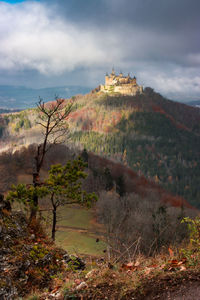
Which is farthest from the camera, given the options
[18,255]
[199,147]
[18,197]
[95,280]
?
[199,147]

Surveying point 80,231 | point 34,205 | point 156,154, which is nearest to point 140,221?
point 80,231

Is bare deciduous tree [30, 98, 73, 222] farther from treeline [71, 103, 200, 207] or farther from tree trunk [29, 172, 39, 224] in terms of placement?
treeline [71, 103, 200, 207]

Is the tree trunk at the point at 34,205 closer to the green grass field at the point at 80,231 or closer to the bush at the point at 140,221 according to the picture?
the bush at the point at 140,221

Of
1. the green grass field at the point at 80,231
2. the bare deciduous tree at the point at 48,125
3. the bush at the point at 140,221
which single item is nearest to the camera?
the bare deciduous tree at the point at 48,125

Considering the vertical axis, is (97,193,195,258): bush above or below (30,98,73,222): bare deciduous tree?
below

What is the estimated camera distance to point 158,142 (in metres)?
192

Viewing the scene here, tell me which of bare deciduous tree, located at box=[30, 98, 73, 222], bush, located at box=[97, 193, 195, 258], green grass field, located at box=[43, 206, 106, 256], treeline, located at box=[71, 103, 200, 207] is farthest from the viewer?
treeline, located at box=[71, 103, 200, 207]

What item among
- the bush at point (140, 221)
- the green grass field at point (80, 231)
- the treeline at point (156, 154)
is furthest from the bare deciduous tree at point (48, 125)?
the treeline at point (156, 154)

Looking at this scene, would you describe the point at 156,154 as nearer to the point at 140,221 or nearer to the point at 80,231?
the point at 80,231

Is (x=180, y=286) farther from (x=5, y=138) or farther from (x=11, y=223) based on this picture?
(x=5, y=138)

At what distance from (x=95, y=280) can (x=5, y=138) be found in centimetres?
20440

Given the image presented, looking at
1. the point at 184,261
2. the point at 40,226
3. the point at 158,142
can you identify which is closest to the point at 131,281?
the point at 184,261

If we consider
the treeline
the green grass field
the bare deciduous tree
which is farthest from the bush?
the treeline

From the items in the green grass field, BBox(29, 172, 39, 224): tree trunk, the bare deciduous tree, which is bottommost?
the green grass field
